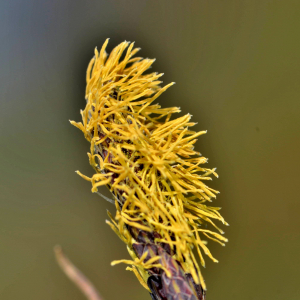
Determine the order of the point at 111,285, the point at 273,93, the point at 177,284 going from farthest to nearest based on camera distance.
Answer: the point at 111,285 < the point at 273,93 < the point at 177,284

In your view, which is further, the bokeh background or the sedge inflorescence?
the bokeh background

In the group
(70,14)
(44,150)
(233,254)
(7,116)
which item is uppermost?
(70,14)

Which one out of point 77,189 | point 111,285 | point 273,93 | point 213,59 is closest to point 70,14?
point 213,59

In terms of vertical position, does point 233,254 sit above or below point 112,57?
below

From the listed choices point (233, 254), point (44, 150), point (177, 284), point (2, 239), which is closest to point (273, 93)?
point (233, 254)

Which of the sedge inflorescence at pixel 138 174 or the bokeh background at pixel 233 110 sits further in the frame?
the bokeh background at pixel 233 110

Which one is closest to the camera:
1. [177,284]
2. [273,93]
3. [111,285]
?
[177,284]

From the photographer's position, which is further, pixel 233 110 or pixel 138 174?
pixel 233 110

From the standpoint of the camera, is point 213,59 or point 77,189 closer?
point 213,59

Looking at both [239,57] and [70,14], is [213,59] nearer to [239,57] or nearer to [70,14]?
[239,57]
